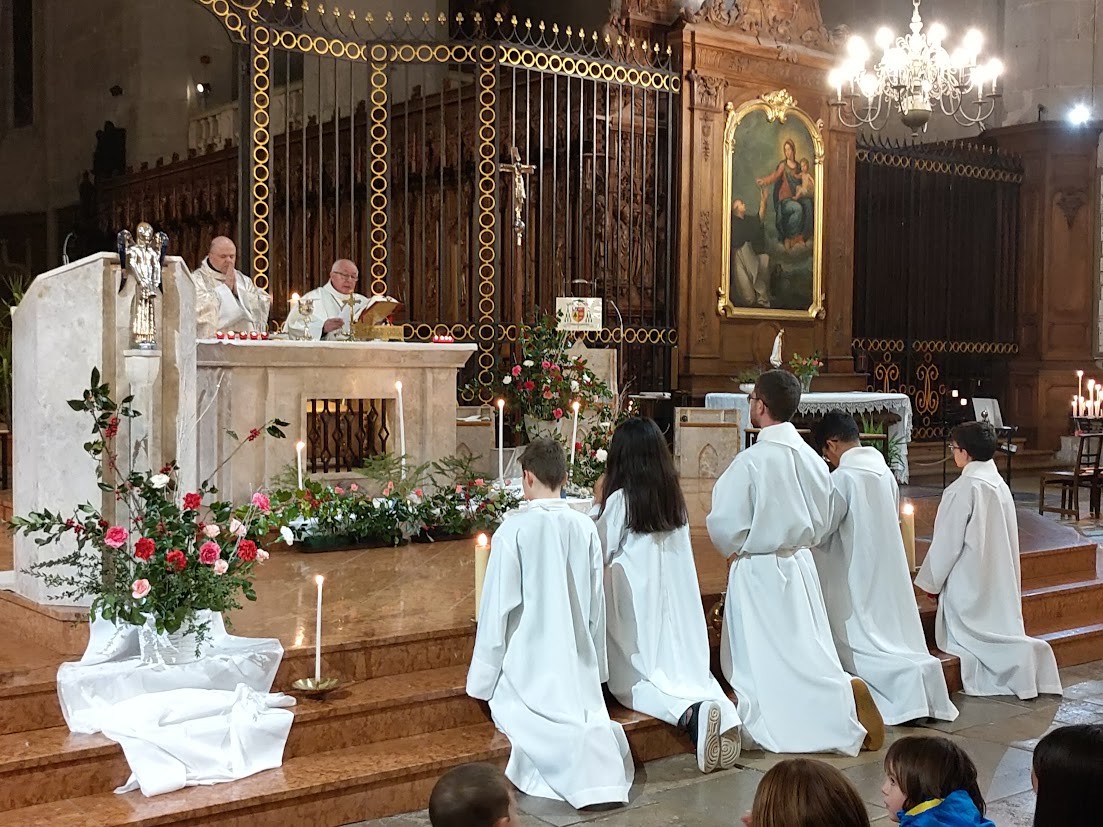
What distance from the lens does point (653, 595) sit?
17.8 ft

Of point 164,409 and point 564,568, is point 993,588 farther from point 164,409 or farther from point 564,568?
point 164,409

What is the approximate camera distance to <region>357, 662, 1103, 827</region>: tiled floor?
4727 millimetres

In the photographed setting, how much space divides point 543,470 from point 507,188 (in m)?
8.34

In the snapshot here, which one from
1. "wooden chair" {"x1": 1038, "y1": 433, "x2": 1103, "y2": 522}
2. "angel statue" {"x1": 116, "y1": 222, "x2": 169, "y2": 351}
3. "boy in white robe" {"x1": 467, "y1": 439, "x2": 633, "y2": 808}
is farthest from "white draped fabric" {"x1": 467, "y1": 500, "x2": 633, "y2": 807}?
"wooden chair" {"x1": 1038, "y1": 433, "x2": 1103, "y2": 522}

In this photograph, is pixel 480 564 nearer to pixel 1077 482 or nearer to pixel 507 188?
pixel 1077 482

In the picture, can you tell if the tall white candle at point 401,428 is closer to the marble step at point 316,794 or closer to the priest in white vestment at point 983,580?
the marble step at point 316,794

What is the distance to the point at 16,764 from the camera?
168 inches

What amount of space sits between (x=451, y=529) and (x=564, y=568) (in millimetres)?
3150

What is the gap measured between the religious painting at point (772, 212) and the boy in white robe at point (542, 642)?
878 centimetres

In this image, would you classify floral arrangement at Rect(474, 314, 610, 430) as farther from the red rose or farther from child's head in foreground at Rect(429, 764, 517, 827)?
child's head in foreground at Rect(429, 764, 517, 827)

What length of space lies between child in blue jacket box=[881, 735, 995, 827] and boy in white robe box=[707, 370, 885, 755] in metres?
2.63

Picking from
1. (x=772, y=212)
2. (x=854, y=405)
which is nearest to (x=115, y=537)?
(x=854, y=405)

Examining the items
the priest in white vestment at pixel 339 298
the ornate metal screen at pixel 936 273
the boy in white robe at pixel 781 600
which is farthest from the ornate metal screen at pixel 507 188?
the boy in white robe at pixel 781 600

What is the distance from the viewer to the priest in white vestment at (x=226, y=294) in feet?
28.7
